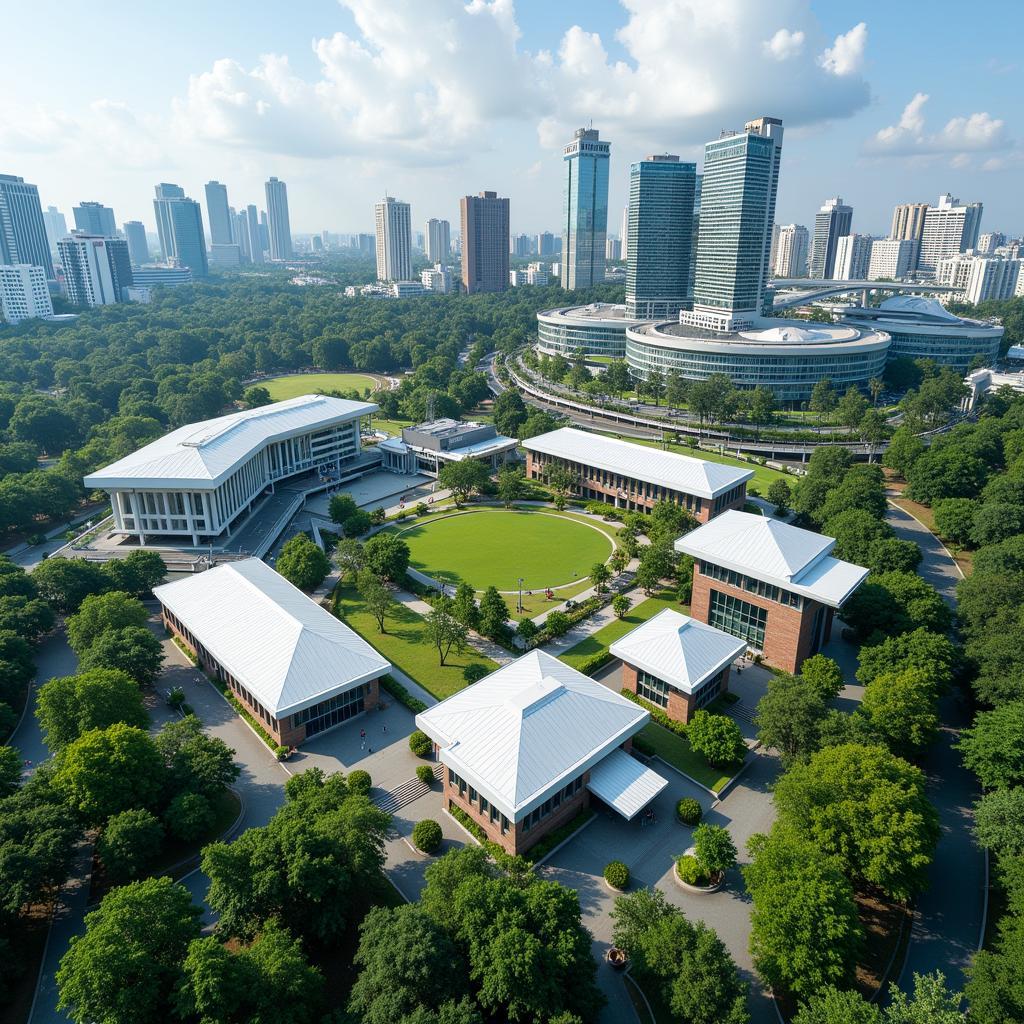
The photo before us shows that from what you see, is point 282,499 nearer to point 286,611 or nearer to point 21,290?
point 286,611

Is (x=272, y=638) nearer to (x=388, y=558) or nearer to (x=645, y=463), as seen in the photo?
(x=388, y=558)

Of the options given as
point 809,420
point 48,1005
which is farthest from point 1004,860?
point 809,420

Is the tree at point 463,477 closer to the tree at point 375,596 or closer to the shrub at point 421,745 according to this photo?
the tree at point 375,596

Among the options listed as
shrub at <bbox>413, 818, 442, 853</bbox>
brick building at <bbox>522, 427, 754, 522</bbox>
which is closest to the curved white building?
brick building at <bbox>522, 427, 754, 522</bbox>

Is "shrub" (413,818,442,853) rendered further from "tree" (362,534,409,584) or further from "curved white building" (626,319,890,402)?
"curved white building" (626,319,890,402)

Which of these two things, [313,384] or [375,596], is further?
[313,384]

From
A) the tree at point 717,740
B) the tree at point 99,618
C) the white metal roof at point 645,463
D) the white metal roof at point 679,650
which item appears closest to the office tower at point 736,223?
the white metal roof at point 645,463

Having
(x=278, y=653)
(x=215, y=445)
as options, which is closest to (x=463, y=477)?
(x=215, y=445)
